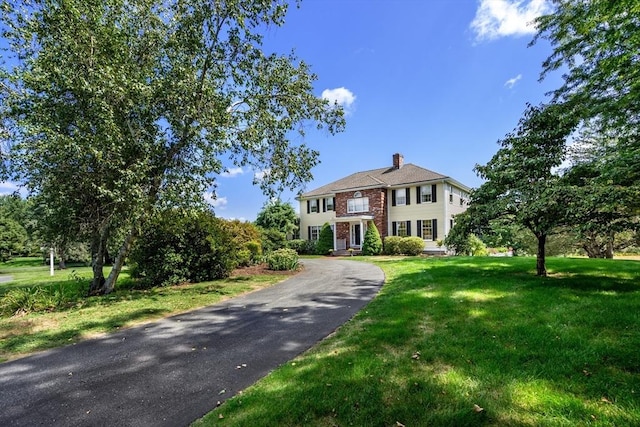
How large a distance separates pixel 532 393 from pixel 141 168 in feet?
28.2

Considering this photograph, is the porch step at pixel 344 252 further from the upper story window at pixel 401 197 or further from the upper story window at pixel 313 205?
the upper story window at pixel 313 205

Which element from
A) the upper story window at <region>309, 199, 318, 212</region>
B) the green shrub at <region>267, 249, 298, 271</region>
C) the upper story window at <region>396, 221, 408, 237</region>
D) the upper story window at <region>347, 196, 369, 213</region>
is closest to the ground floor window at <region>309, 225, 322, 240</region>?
the upper story window at <region>309, 199, 318, 212</region>

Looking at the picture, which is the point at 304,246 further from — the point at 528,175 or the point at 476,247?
the point at 528,175

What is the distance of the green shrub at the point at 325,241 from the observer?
27.2 meters

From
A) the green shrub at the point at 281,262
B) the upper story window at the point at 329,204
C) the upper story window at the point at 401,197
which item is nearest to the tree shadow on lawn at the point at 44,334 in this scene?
the green shrub at the point at 281,262

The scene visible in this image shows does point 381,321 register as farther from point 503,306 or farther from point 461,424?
point 461,424

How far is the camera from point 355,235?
27016mm

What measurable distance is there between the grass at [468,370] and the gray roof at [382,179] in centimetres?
1875

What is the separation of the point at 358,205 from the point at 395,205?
3042 millimetres

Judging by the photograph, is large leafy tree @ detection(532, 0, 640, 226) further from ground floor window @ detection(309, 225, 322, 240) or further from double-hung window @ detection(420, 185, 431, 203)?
ground floor window @ detection(309, 225, 322, 240)

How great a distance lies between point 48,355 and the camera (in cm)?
496

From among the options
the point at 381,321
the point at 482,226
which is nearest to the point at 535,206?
the point at 482,226

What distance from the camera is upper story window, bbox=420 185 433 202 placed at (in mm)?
23859

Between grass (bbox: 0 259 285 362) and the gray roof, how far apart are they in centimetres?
1606
